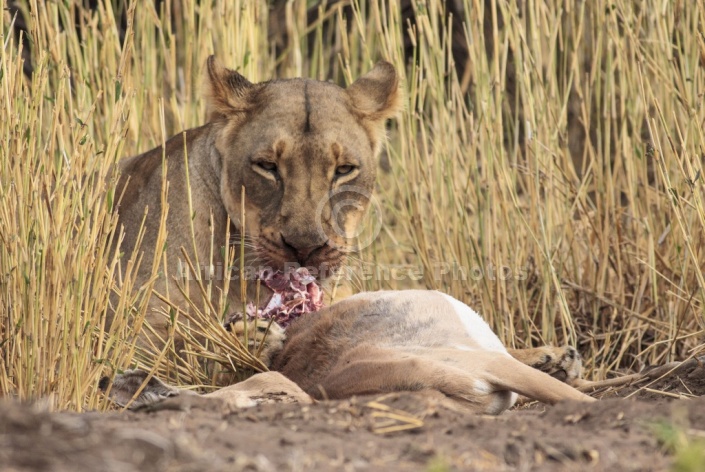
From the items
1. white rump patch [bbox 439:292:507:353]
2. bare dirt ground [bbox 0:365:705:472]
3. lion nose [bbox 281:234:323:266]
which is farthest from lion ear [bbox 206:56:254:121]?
bare dirt ground [bbox 0:365:705:472]

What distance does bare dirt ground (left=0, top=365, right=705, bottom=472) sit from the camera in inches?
79.4

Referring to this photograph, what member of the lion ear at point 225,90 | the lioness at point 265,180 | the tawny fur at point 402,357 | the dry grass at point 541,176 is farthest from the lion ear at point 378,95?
the tawny fur at point 402,357

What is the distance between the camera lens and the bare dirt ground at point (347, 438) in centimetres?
202

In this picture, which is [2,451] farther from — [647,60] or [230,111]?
[647,60]

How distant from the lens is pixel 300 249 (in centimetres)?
371

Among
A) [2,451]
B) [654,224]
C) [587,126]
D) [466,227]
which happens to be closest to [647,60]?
[587,126]

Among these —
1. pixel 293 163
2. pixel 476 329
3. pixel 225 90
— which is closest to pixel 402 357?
pixel 476 329

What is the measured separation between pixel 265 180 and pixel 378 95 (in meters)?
0.69

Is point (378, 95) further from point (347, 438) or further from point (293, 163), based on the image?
point (347, 438)

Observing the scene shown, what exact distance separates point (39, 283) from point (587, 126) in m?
2.45

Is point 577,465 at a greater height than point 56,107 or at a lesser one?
lesser

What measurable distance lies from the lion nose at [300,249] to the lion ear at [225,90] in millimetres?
628

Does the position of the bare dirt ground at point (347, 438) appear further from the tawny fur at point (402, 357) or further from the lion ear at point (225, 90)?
the lion ear at point (225, 90)

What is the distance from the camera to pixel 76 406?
121 inches
